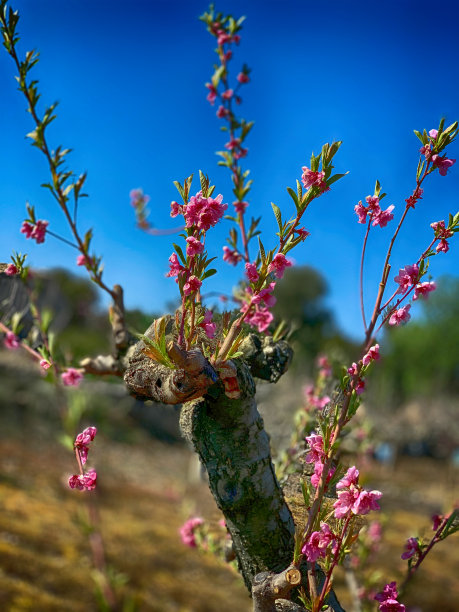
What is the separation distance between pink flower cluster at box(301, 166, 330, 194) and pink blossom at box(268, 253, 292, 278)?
18 cm

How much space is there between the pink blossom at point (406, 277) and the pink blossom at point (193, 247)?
1.75ft

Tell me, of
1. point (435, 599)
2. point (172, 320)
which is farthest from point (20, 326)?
point (435, 599)

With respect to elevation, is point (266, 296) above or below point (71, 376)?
below

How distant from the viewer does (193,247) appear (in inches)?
47.6

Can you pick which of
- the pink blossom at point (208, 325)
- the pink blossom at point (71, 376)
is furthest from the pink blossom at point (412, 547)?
the pink blossom at point (71, 376)

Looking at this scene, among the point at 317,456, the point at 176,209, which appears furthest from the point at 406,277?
the point at 176,209

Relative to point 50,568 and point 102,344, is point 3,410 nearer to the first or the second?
point 102,344

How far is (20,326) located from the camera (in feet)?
7.03

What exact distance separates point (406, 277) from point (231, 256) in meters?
0.84

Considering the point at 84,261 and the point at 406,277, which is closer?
the point at 406,277

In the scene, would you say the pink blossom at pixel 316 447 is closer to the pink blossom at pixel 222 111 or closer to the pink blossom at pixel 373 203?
the pink blossom at pixel 373 203

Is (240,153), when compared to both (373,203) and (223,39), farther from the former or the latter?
(373,203)

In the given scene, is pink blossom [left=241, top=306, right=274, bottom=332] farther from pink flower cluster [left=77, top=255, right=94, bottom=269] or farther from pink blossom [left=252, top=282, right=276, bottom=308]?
pink flower cluster [left=77, top=255, right=94, bottom=269]

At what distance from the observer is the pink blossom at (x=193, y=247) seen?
120 centimetres
